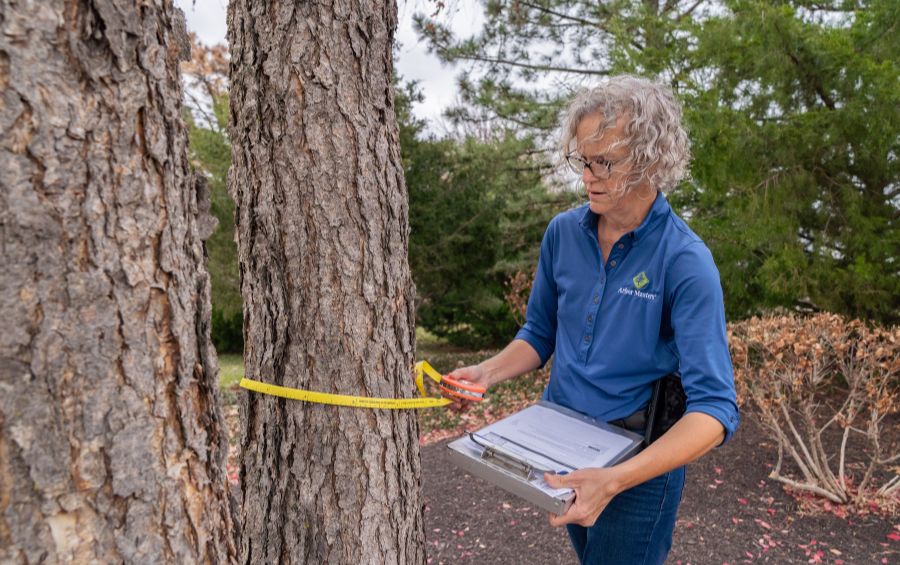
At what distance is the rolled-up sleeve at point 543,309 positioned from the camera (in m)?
2.09

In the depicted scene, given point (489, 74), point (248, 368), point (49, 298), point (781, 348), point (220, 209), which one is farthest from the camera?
point (220, 209)

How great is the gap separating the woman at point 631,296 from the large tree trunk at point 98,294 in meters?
1.07

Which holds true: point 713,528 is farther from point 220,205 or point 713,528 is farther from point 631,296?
point 220,205

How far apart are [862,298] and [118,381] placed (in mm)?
6066

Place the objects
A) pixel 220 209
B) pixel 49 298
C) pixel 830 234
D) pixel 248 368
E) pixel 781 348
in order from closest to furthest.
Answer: pixel 49 298
pixel 248 368
pixel 781 348
pixel 830 234
pixel 220 209

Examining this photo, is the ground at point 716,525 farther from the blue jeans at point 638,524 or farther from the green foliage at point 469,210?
the green foliage at point 469,210

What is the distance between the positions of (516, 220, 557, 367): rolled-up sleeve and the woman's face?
29cm

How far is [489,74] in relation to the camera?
10.0m

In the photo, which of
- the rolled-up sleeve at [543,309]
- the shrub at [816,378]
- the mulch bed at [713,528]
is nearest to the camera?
the rolled-up sleeve at [543,309]

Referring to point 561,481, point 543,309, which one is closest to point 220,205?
point 543,309

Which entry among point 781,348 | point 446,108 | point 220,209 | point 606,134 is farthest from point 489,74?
point 606,134

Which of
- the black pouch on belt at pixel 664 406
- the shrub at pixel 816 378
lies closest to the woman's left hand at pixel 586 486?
the black pouch on belt at pixel 664 406

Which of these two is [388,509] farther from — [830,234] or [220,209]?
[220,209]

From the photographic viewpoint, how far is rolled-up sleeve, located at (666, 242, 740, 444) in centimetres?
153
